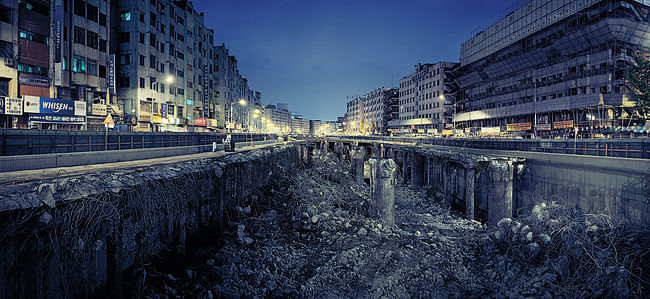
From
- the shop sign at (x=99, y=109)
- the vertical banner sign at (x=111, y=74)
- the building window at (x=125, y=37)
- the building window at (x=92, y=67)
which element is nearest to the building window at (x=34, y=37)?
the building window at (x=92, y=67)

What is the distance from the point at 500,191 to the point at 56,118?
141 feet

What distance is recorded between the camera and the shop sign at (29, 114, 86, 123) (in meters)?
31.9

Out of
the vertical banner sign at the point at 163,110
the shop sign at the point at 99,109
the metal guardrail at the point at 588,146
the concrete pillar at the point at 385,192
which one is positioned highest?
the vertical banner sign at the point at 163,110

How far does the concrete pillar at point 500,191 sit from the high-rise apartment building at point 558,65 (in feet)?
148

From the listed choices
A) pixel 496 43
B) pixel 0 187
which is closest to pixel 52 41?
pixel 0 187

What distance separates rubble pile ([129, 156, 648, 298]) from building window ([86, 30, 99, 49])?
40.6 m

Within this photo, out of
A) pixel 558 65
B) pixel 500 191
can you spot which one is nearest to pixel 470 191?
pixel 500 191

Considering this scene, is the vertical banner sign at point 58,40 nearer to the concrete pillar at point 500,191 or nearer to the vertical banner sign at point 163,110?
the vertical banner sign at point 163,110

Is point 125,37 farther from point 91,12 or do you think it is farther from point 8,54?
point 8,54

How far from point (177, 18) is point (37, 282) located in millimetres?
65888

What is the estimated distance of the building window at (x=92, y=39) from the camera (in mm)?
39906

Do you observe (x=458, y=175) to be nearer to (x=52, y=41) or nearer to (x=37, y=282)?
(x=37, y=282)

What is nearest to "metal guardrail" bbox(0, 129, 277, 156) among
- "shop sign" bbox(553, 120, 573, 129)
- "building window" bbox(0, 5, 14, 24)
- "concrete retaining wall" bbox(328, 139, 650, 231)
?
"concrete retaining wall" bbox(328, 139, 650, 231)

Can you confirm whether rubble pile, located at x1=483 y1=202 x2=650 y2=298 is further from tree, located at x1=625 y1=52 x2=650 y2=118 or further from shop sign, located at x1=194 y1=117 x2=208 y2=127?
shop sign, located at x1=194 y1=117 x2=208 y2=127
